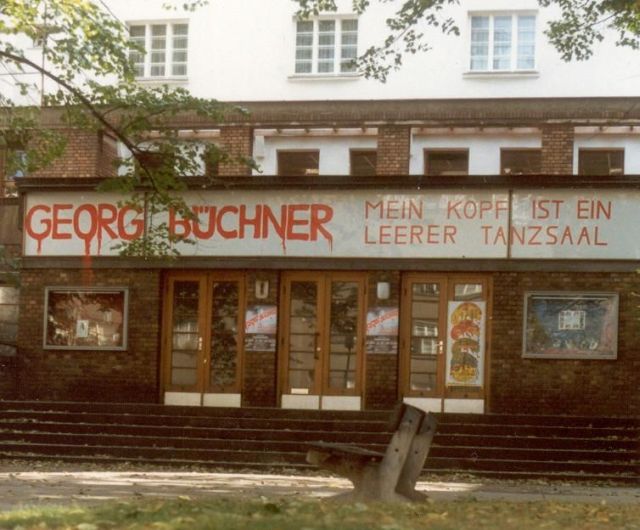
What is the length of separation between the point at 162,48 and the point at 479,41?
23.2 ft

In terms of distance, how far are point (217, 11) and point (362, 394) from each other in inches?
390

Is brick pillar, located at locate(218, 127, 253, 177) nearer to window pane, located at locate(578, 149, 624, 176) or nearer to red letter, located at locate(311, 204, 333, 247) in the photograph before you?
red letter, located at locate(311, 204, 333, 247)

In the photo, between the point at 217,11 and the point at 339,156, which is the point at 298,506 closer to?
the point at 339,156

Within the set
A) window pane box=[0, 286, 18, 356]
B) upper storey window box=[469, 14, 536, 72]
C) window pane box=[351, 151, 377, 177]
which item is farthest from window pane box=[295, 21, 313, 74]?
window pane box=[0, 286, 18, 356]

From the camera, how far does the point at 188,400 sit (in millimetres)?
24297

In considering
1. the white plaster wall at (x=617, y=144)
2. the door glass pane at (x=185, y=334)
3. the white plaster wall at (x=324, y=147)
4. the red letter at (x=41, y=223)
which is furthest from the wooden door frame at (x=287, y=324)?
the white plaster wall at (x=617, y=144)

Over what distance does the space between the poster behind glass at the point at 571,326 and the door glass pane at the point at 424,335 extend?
167 centimetres

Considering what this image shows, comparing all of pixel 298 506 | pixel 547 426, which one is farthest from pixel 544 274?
pixel 298 506

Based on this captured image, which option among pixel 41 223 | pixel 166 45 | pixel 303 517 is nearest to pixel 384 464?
pixel 303 517

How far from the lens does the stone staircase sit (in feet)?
66.6

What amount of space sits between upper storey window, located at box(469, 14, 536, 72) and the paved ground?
34.8ft

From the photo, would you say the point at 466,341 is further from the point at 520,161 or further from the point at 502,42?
the point at 502,42

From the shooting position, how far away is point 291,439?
70.3 feet

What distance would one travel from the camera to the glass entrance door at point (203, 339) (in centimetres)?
2423
